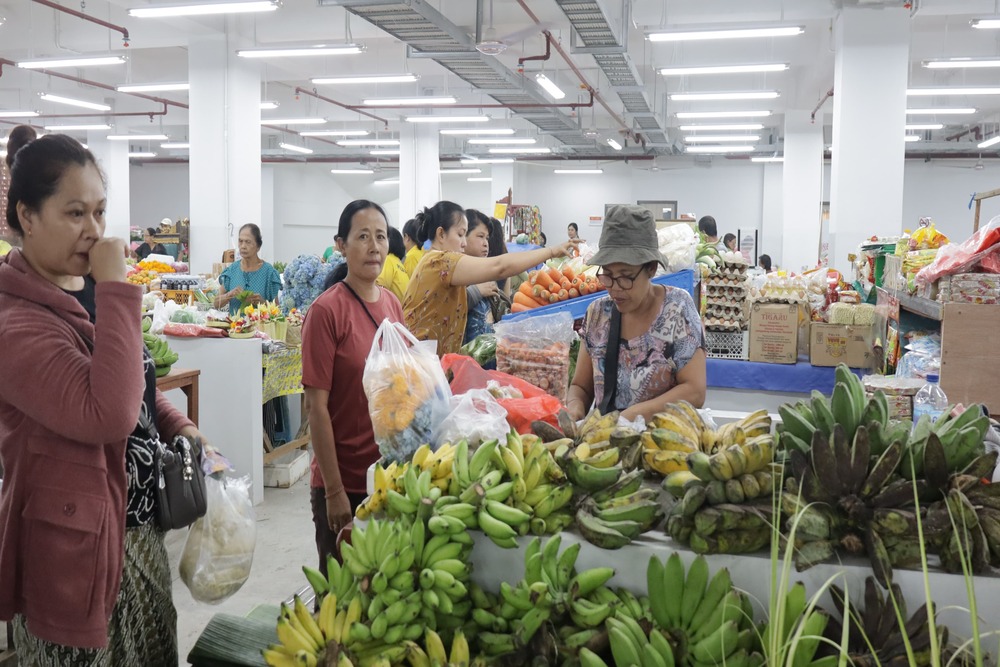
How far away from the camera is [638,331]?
2926 millimetres

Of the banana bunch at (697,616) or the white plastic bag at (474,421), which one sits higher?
the white plastic bag at (474,421)

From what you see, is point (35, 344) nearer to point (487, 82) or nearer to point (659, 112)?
point (487, 82)

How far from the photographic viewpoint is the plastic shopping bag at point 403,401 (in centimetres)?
215

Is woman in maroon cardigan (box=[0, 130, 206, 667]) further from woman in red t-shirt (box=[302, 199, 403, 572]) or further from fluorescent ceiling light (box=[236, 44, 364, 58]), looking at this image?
fluorescent ceiling light (box=[236, 44, 364, 58])

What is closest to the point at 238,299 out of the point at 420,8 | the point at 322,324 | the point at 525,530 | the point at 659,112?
the point at 420,8

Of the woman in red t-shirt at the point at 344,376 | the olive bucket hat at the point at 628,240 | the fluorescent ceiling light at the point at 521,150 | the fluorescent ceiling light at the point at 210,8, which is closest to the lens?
the woman in red t-shirt at the point at 344,376

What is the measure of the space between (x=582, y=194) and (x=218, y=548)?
22.9 metres

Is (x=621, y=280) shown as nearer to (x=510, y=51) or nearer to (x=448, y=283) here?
(x=448, y=283)

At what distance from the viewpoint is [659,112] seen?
16828 millimetres

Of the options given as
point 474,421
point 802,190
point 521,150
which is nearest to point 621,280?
point 474,421

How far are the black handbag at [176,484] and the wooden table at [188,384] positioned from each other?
2.74 m

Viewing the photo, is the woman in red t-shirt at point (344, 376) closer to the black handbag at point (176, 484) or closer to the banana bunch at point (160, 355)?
the black handbag at point (176, 484)

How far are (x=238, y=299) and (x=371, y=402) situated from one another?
512 cm

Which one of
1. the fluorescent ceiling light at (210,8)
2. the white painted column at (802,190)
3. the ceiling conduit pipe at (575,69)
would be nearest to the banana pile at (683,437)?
the fluorescent ceiling light at (210,8)
